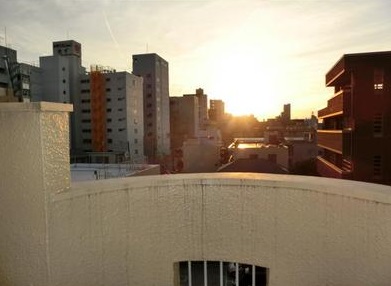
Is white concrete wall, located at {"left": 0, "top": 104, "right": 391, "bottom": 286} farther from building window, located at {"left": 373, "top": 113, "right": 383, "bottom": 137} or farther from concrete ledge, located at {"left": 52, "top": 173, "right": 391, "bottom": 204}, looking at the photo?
building window, located at {"left": 373, "top": 113, "right": 383, "bottom": 137}

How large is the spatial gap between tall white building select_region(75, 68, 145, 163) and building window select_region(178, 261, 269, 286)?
61433 mm

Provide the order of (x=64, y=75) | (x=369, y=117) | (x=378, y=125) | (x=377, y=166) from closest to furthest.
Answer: (x=369, y=117) < (x=378, y=125) < (x=377, y=166) < (x=64, y=75)

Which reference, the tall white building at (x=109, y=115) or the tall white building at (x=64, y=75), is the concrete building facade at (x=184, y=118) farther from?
the tall white building at (x=64, y=75)

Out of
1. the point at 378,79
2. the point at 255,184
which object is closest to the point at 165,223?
the point at 255,184

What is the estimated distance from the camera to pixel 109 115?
228 ft

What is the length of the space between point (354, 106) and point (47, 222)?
25.6 m

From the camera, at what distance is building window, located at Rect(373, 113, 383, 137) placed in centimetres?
2539

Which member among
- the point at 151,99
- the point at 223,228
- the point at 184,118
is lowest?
the point at 223,228

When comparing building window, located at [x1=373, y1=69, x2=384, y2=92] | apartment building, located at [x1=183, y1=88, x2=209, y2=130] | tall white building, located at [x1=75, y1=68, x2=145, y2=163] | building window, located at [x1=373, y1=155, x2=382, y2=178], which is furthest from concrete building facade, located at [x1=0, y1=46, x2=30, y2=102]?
apartment building, located at [x1=183, y1=88, x2=209, y2=130]

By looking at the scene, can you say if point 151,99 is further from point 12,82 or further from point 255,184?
point 255,184

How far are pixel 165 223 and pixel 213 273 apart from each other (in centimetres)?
154

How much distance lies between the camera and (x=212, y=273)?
6902 mm

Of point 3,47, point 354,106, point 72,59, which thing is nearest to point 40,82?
point 72,59

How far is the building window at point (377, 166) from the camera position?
84.3 ft
